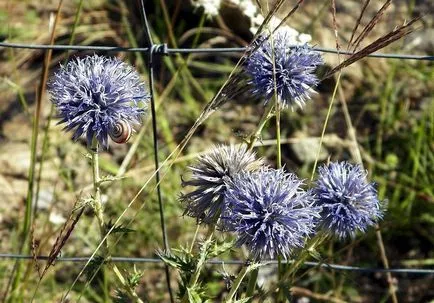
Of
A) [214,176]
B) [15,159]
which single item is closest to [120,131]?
[214,176]

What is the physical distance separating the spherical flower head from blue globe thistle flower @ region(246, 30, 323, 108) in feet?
0.65

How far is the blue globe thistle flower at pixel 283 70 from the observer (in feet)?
4.41

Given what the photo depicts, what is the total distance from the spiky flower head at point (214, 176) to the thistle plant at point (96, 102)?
0.14 meters

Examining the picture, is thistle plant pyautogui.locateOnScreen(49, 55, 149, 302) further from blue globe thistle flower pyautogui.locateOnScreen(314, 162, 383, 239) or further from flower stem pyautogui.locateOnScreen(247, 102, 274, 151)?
blue globe thistle flower pyautogui.locateOnScreen(314, 162, 383, 239)

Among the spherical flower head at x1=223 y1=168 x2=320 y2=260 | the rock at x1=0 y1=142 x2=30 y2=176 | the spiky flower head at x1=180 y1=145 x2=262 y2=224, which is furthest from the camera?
the rock at x1=0 y1=142 x2=30 y2=176

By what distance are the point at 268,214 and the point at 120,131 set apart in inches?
11.0

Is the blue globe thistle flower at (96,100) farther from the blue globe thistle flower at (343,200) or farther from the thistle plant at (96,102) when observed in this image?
the blue globe thistle flower at (343,200)

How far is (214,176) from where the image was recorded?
130 cm

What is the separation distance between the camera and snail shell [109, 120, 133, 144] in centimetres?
125

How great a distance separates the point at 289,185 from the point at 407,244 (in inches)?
63.7

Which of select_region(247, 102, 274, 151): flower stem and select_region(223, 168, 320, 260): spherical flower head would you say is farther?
select_region(247, 102, 274, 151): flower stem

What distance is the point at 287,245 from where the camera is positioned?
1.21m

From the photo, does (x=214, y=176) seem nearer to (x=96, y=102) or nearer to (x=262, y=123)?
(x=262, y=123)

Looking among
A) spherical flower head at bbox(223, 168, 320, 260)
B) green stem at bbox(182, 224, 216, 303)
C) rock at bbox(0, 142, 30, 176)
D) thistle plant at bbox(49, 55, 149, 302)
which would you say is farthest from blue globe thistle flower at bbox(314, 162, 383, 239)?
rock at bbox(0, 142, 30, 176)
